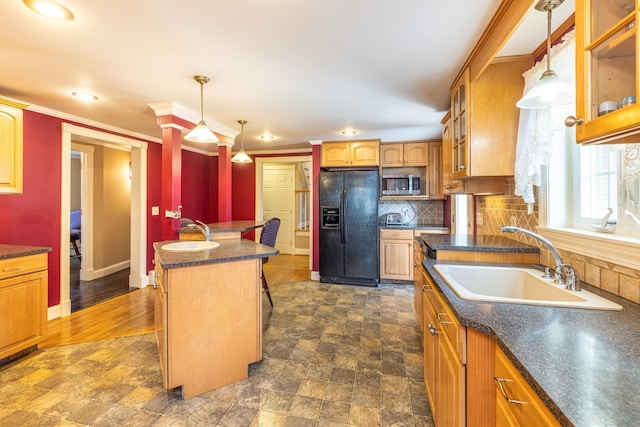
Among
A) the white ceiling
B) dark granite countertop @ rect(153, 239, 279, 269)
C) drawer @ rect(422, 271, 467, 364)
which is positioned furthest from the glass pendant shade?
dark granite countertop @ rect(153, 239, 279, 269)

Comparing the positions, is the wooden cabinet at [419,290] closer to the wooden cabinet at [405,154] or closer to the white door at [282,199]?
the wooden cabinet at [405,154]

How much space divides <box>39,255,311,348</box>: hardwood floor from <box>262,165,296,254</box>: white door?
312cm

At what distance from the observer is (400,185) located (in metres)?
4.46

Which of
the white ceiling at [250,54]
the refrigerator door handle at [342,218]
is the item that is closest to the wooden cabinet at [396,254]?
the refrigerator door handle at [342,218]

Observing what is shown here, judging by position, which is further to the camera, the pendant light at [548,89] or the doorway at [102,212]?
the doorway at [102,212]

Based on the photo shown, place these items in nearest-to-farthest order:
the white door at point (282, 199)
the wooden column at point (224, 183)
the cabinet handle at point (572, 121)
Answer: the cabinet handle at point (572, 121)
the wooden column at point (224, 183)
the white door at point (282, 199)

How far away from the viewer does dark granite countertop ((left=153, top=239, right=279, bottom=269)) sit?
1.72 metres

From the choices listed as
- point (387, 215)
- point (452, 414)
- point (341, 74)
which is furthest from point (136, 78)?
point (387, 215)

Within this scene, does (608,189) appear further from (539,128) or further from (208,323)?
(208,323)

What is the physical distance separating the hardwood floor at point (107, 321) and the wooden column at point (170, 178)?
96 cm

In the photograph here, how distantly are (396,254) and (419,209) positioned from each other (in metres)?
0.98

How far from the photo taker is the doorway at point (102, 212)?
304cm

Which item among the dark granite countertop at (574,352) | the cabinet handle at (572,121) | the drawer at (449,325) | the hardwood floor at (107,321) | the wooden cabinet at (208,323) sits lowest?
the hardwood floor at (107,321)

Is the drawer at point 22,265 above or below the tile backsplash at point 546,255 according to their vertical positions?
below
